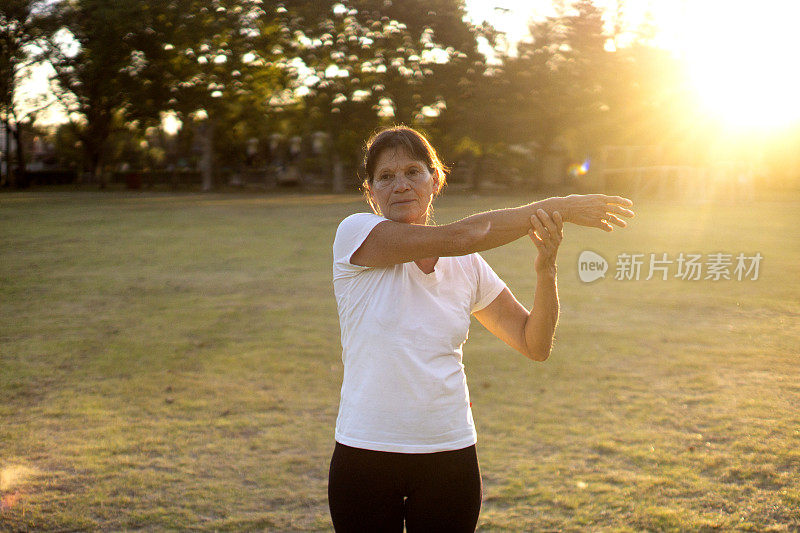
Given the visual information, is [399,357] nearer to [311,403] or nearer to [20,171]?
[311,403]

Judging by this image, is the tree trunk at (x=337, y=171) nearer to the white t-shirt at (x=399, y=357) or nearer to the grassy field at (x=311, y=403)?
the grassy field at (x=311, y=403)

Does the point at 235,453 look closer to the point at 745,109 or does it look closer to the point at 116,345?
the point at 116,345

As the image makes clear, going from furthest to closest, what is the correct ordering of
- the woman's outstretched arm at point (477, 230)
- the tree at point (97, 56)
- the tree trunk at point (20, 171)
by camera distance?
the tree trunk at point (20, 171) < the tree at point (97, 56) < the woman's outstretched arm at point (477, 230)

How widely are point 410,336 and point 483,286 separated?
1.40 feet

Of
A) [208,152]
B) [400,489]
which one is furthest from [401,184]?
[208,152]

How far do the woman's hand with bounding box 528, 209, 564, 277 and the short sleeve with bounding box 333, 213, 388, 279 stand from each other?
0.47 metres

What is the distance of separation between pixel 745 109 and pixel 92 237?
114 feet

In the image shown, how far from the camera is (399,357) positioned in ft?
7.47

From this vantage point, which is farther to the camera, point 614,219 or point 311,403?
point 311,403

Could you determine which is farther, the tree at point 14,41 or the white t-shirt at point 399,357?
the tree at point 14,41

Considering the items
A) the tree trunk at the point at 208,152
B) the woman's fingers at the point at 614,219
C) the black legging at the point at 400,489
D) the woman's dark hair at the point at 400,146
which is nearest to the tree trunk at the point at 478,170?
the tree trunk at the point at 208,152

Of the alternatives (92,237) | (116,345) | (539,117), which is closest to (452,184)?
(539,117)

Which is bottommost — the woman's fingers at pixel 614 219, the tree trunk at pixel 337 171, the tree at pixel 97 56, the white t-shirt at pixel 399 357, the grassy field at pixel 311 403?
the grassy field at pixel 311 403

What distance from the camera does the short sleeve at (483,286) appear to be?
8.47ft
